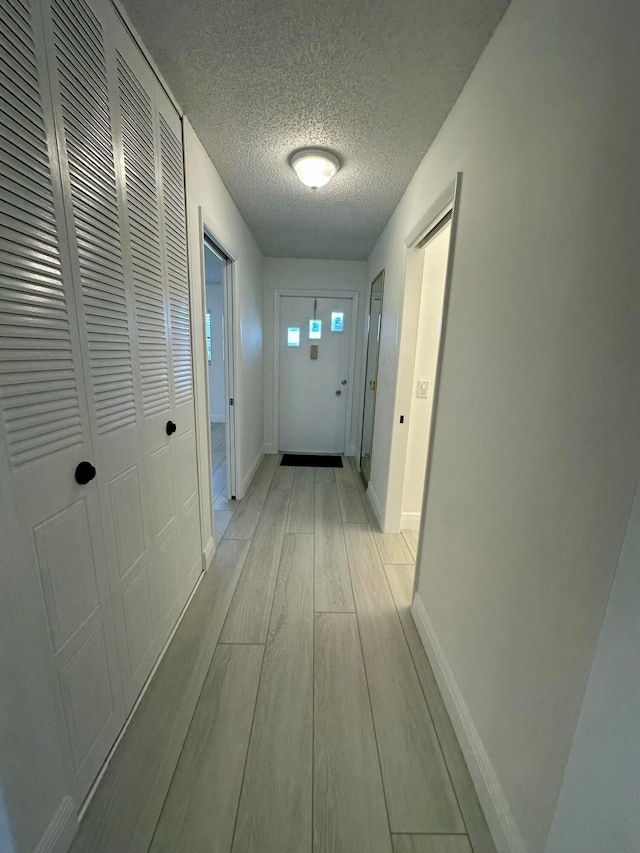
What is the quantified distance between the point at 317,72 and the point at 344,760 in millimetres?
2609

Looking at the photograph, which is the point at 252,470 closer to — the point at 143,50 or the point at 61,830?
the point at 61,830

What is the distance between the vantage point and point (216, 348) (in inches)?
221

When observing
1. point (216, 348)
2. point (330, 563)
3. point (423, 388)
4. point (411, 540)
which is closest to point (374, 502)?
point (411, 540)

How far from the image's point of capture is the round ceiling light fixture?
1.79 m

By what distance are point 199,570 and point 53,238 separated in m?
1.78

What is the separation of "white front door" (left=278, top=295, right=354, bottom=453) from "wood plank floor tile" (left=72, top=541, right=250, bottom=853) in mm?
2817

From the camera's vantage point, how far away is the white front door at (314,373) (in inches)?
159

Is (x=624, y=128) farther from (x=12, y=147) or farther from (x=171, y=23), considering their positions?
(x=171, y=23)

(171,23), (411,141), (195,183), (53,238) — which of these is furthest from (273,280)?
(53,238)

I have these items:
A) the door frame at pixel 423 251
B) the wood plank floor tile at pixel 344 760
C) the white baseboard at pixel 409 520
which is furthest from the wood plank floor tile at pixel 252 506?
the door frame at pixel 423 251

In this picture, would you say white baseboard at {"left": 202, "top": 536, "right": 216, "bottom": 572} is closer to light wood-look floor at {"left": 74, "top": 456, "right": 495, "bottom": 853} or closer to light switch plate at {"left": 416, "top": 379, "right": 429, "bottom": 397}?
light wood-look floor at {"left": 74, "top": 456, "right": 495, "bottom": 853}

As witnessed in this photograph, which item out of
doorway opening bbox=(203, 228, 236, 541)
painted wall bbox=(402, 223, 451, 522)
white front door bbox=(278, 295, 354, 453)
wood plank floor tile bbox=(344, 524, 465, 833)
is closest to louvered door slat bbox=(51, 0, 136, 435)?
doorway opening bbox=(203, 228, 236, 541)

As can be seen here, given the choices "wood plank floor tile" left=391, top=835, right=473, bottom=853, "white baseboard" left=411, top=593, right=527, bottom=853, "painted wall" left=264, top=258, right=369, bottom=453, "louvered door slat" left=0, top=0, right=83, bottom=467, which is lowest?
"wood plank floor tile" left=391, top=835, right=473, bottom=853

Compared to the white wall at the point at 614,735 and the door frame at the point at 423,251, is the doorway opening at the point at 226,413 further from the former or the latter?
the white wall at the point at 614,735
